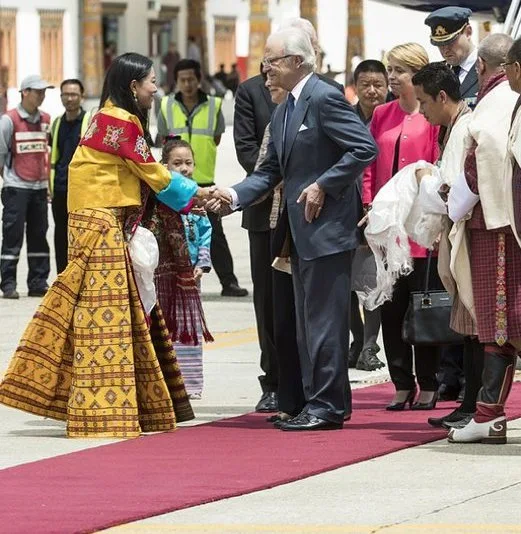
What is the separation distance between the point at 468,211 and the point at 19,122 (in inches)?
353

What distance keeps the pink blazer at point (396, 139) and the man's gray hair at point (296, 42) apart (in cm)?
95

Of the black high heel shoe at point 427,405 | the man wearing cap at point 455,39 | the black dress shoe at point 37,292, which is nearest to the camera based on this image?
the black high heel shoe at point 427,405

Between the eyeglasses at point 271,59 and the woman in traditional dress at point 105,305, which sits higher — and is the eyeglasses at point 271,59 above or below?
above

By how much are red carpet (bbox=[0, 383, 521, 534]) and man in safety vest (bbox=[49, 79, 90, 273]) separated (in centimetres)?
680

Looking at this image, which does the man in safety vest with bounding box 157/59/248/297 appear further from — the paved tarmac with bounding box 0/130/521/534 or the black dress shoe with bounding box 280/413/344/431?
the black dress shoe with bounding box 280/413/344/431

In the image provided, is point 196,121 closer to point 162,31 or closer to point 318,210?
point 318,210

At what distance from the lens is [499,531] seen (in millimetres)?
7137

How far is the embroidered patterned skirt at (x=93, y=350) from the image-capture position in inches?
376

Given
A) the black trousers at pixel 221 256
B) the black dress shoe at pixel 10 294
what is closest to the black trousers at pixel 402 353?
the black trousers at pixel 221 256

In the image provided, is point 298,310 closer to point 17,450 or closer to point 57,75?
point 17,450

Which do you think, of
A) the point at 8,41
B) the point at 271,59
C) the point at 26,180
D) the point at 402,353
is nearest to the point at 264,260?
the point at 402,353

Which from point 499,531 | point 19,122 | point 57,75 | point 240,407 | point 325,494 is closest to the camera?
point 499,531

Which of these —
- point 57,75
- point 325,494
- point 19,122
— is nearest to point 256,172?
point 325,494

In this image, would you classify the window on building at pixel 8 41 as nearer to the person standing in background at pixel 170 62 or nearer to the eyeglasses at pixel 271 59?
the person standing in background at pixel 170 62
